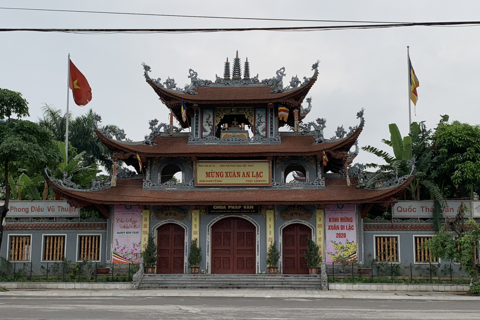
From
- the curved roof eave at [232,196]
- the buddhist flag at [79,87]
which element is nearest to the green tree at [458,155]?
the curved roof eave at [232,196]

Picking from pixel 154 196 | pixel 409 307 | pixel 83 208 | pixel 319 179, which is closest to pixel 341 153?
pixel 319 179

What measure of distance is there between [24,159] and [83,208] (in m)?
5.64

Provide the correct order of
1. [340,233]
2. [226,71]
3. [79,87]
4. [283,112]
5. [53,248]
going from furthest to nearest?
[79,87] → [226,71] → [283,112] → [53,248] → [340,233]

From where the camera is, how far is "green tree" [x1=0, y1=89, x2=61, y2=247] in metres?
24.3

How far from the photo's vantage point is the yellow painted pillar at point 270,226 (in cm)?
2753

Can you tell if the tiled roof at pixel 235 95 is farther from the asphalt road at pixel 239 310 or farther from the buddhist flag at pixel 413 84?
the asphalt road at pixel 239 310

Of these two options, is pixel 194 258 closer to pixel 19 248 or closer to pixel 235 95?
pixel 235 95

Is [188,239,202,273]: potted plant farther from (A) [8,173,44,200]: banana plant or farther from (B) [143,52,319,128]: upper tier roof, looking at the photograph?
(A) [8,173,44,200]: banana plant

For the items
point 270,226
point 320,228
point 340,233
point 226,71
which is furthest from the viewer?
point 226,71

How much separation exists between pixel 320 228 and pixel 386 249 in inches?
145

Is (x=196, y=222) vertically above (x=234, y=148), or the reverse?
(x=234, y=148)

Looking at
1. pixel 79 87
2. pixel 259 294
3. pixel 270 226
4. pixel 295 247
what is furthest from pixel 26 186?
pixel 259 294

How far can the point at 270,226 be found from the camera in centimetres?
2764

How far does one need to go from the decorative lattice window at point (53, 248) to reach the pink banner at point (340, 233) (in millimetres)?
13960
